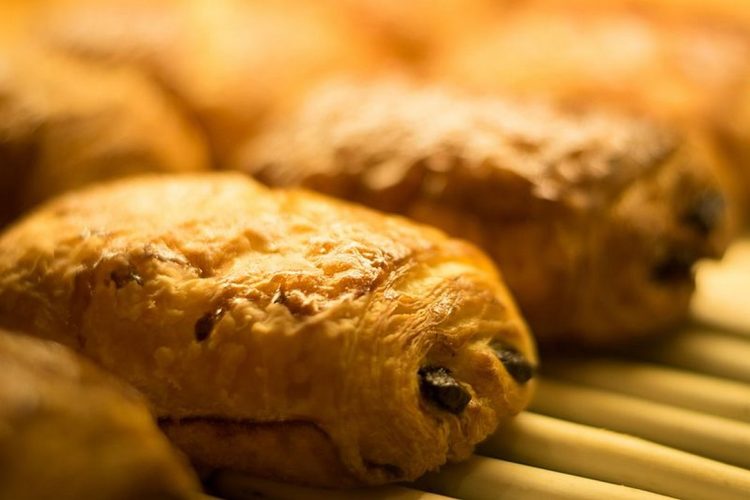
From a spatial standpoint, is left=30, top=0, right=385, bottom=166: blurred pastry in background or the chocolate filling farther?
left=30, top=0, right=385, bottom=166: blurred pastry in background

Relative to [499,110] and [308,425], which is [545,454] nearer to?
[308,425]

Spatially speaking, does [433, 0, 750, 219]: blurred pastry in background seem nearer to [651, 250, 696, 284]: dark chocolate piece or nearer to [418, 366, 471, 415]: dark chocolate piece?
[651, 250, 696, 284]: dark chocolate piece

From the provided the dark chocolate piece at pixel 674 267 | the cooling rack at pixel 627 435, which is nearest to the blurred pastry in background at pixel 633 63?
the dark chocolate piece at pixel 674 267

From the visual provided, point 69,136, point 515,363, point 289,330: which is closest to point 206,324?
point 289,330

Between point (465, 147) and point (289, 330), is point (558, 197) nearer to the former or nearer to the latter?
point (465, 147)

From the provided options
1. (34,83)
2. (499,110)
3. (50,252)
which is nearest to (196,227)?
(50,252)

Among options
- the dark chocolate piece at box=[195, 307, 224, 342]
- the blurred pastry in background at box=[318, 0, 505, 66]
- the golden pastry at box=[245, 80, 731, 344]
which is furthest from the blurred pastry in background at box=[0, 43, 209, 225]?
the dark chocolate piece at box=[195, 307, 224, 342]

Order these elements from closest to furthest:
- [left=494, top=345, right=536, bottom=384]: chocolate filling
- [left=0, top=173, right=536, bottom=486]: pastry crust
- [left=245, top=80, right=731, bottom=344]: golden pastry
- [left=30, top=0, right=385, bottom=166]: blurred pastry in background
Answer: [left=0, top=173, right=536, bottom=486]: pastry crust, [left=494, top=345, right=536, bottom=384]: chocolate filling, [left=245, top=80, right=731, bottom=344]: golden pastry, [left=30, top=0, right=385, bottom=166]: blurred pastry in background
